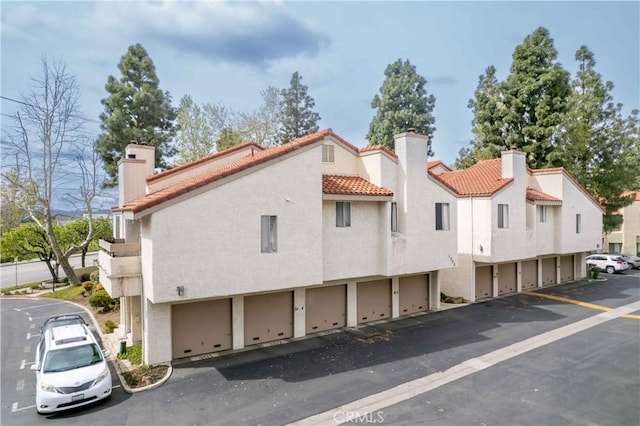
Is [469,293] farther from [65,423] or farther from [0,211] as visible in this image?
[0,211]

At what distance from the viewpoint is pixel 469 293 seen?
24734 mm

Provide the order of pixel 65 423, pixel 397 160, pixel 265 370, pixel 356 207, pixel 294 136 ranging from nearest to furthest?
pixel 65 423, pixel 265 370, pixel 356 207, pixel 397 160, pixel 294 136

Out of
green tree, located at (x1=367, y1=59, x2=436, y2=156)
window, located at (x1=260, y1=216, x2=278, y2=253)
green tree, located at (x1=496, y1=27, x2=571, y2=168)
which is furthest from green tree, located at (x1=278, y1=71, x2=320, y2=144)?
window, located at (x1=260, y1=216, x2=278, y2=253)

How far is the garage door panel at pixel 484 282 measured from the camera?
84.0ft

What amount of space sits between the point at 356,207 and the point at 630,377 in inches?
472

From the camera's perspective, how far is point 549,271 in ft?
102

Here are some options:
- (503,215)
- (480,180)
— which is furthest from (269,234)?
(480,180)

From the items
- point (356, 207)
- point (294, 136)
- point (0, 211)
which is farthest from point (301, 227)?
point (0, 211)

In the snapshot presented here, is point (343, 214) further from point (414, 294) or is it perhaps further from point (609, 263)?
point (609, 263)

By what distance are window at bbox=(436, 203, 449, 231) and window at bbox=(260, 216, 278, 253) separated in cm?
990

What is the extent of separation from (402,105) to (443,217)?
100ft

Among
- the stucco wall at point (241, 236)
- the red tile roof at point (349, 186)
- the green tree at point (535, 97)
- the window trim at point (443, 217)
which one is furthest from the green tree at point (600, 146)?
the stucco wall at point (241, 236)

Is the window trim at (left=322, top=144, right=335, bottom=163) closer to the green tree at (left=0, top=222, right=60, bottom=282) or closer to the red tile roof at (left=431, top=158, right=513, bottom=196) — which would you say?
the red tile roof at (left=431, top=158, right=513, bottom=196)

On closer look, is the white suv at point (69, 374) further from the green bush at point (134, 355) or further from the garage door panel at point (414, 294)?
the garage door panel at point (414, 294)
